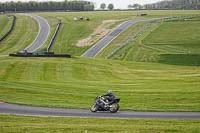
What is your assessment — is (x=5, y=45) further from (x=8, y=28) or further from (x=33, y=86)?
(x=33, y=86)

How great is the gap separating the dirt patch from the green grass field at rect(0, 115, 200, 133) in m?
66.9

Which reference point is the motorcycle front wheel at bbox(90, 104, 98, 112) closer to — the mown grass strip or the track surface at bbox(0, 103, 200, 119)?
the track surface at bbox(0, 103, 200, 119)

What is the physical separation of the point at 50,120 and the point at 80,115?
2902 millimetres

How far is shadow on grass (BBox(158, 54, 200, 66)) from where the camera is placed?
71506 mm

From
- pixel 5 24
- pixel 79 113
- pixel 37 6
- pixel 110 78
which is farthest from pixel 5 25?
pixel 79 113

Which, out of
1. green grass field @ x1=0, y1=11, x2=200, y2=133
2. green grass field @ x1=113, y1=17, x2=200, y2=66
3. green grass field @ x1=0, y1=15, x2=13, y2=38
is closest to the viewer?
green grass field @ x1=0, y1=11, x2=200, y2=133

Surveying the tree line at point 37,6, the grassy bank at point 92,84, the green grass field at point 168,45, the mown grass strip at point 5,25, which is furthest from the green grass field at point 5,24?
the tree line at point 37,6

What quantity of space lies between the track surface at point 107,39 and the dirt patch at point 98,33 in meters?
1.68

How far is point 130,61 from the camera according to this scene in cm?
7369

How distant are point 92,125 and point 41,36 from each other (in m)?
82.4

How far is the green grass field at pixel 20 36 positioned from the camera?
94.2 m

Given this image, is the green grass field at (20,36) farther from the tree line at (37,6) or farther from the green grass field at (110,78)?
the tree line at (37,6)

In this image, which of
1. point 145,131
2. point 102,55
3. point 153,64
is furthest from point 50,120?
point 102,55

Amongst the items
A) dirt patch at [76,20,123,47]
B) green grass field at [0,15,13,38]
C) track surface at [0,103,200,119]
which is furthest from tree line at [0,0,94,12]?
track surface at [0,103,200,119]
